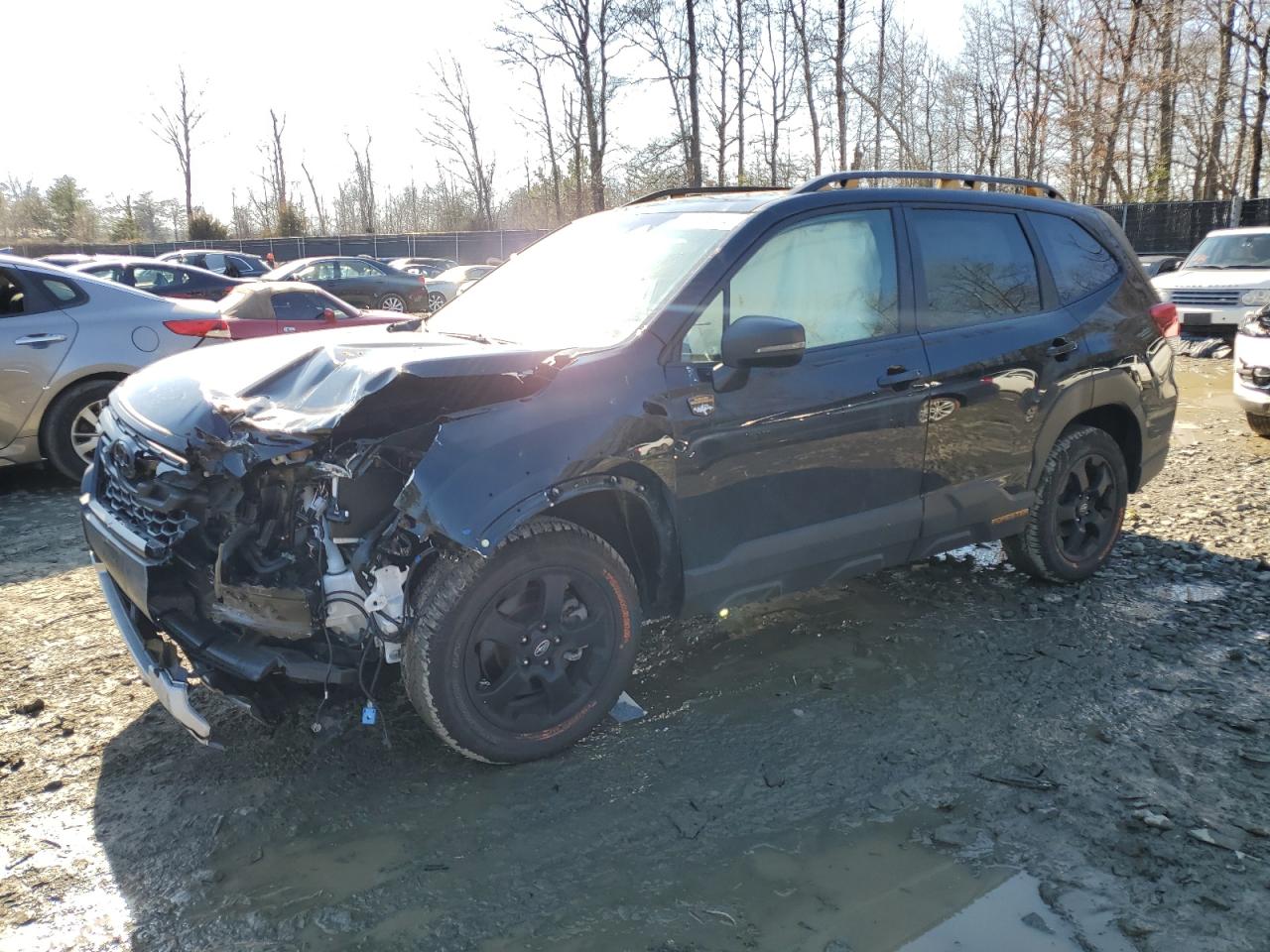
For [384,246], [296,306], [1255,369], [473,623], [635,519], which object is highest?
[384,246]

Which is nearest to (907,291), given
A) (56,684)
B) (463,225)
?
(56,684)

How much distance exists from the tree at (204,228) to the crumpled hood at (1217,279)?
39.3 metres

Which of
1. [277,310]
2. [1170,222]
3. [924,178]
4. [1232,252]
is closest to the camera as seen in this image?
[924,178]

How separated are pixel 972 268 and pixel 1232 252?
42.6ft

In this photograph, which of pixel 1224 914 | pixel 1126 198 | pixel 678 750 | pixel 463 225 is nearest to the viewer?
pixel 1224 914

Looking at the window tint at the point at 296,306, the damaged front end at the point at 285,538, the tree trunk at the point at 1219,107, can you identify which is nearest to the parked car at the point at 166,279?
the window tint at the point at 296,306

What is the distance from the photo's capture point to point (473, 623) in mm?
2887

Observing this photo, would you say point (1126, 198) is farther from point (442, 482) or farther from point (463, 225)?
point (442, 482)

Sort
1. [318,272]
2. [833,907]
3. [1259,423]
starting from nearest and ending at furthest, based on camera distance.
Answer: [833,907]
[1259,423]
[318,272]

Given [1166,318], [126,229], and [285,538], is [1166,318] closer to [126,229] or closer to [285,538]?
[285,538]

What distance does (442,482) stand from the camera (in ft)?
8.95

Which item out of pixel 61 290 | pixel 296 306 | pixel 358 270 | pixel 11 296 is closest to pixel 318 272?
pixel 358 270

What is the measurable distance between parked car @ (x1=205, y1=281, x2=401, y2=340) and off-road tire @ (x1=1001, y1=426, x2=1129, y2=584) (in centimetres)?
698

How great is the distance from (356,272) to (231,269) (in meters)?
2.82
